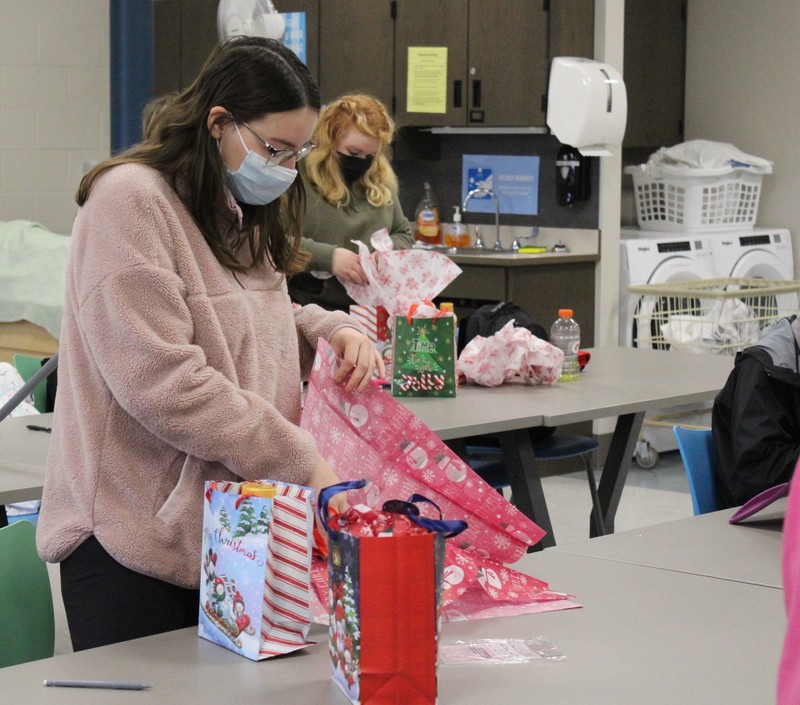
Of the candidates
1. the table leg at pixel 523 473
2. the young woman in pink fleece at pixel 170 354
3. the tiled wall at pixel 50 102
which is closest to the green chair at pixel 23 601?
the young woman in pink fleece at pixel 170 354

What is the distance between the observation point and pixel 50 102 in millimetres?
6973

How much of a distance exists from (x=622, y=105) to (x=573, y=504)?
157 centimetres

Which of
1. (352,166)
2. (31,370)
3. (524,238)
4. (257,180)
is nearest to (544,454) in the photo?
(352,166)

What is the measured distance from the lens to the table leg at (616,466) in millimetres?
3775

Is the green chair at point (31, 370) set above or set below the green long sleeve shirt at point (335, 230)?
below

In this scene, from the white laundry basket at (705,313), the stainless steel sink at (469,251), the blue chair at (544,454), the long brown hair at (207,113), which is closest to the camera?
the long brown hair at (207,113)

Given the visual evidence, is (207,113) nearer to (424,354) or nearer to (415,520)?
(415,520)

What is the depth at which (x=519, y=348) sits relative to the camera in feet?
11.3

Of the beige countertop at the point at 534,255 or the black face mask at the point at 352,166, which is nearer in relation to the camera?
the black face mask at the point at 352,166

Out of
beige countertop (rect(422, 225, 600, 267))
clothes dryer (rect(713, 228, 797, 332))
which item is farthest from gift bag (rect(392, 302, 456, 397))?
clothes dryer (rect(713, 228, 797, 332))

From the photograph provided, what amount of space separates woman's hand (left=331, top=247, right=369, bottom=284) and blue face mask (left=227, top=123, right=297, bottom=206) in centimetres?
171

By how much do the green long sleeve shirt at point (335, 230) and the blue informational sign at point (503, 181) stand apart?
1864 mm

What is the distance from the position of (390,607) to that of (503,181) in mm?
4924

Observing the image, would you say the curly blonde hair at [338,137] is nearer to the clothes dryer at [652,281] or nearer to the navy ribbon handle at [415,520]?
the clothes dryer at [652,281]
